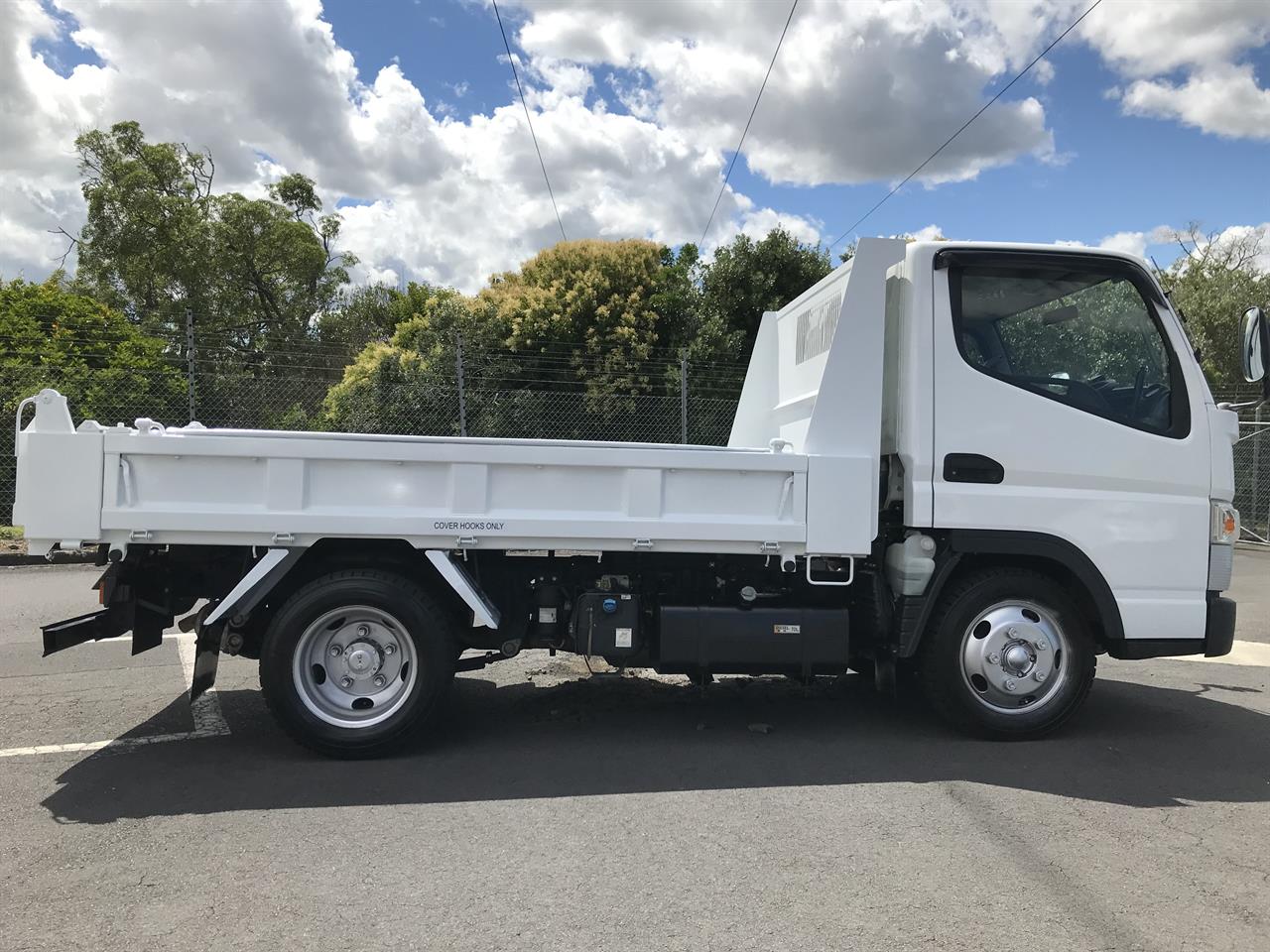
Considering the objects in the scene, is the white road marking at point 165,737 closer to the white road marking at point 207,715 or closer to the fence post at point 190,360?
the white road marking at point 207,715

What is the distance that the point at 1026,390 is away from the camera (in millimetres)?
4953

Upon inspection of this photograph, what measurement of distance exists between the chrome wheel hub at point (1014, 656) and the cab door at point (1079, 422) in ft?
1.37

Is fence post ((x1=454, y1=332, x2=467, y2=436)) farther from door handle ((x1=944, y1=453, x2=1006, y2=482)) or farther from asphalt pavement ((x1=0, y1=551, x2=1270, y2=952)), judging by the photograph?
door handle ((x1=944, y1=453, x2=1006, y2=482))

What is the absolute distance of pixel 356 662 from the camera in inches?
184

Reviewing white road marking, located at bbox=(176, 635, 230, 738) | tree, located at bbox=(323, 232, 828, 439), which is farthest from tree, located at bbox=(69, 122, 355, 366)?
white road marking, located at bbox=(176, 635, 230, 738)

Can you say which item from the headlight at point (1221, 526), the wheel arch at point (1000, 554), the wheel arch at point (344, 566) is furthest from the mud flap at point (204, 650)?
the headlight at point (1221, 526)

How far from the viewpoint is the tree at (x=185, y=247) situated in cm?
3012

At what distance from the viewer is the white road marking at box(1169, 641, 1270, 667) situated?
7246 mm

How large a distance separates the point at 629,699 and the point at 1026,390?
3.03 metres

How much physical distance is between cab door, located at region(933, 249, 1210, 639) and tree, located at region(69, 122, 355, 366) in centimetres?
2753

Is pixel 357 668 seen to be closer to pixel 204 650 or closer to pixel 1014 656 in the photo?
pixel 204 650

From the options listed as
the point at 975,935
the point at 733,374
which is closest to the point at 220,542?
the point at 975,935

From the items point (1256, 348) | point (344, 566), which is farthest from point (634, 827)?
point (1256, 348)

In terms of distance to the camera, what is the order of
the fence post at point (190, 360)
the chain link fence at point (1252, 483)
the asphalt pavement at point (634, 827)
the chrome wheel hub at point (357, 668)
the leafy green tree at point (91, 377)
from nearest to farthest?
the asphalt pavement at point (634, 827) → the chrome wheel hub at point (357, 668) → the fence post at point (190, 360) → the leafy green tree at point (91, 377) → the chain link fence at point (1252, 483)
